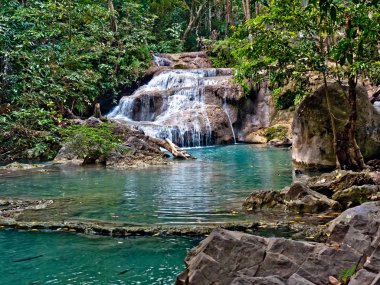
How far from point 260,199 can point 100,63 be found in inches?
936

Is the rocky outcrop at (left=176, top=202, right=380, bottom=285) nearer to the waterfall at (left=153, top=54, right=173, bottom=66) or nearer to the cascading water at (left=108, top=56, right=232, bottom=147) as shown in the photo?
the cascading water at (left=108, top=56, right=232, bottom=147)

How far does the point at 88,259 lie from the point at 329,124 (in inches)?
393

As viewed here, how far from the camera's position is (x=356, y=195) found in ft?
27.6

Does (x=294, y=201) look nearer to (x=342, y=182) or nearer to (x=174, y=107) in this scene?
(x=342, y=182)

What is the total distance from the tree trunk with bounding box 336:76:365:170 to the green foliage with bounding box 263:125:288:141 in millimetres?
13881

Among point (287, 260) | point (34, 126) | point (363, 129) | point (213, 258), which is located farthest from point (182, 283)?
point (34, 126)

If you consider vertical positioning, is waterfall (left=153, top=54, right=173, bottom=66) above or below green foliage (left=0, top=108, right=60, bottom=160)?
above

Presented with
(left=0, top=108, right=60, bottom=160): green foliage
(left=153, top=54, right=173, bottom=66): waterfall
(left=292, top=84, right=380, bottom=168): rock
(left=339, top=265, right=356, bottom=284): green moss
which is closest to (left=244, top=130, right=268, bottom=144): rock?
(left=153, top=54, right=173, bottom=66): waterfall

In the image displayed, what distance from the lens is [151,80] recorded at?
3180 centimetres


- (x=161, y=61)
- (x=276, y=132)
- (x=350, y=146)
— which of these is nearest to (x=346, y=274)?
(x=350, y=146)

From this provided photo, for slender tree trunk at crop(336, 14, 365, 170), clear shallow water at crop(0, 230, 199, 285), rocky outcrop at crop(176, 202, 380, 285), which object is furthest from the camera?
slender tree trunk at crop(336, 14, 365, 170)

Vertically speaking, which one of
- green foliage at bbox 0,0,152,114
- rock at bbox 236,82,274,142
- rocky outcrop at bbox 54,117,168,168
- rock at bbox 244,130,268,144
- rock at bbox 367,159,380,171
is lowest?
rock at bbox 367,159,380,171

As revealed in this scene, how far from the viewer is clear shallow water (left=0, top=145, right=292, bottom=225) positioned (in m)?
8.39

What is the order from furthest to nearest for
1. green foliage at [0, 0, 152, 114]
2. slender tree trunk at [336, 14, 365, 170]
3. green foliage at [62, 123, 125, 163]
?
green foliage at [0, 0, 152, 114], green foliage at [62, 123, 125, 163], slender tree trunk at [336, 14, 365, 170]
